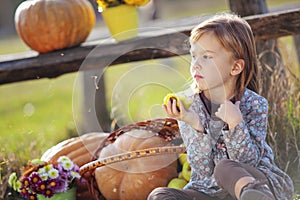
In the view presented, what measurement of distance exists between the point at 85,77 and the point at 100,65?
5.88ft

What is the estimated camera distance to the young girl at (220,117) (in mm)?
2742

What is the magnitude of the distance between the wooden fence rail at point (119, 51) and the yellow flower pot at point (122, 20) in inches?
2.7

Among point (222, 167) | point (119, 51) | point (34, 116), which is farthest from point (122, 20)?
point (34, 116)

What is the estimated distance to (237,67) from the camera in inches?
112

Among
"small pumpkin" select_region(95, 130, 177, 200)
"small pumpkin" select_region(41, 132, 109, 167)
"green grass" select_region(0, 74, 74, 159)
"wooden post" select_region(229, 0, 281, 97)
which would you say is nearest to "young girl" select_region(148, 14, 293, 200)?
"small pumpkin" select_region(95, 130, 177, 200)

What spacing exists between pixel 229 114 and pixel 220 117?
0.12 ft

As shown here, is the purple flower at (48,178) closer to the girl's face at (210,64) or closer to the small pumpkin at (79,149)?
the small pumpkin at (79,149)

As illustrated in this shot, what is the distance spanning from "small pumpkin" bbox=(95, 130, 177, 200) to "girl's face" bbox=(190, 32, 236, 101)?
79cm

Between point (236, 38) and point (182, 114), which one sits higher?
point (236, 38)

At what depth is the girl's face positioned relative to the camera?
2.80 metres

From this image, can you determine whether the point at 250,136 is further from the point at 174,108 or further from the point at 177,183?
the point at 177,183

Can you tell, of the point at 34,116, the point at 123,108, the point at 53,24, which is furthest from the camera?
the point at 34,116

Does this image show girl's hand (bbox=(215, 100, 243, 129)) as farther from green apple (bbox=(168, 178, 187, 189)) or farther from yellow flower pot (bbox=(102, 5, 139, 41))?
yellow flower pot (bbox=(102, 5, 139, 41))

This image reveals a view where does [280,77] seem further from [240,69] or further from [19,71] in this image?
[19,71]
